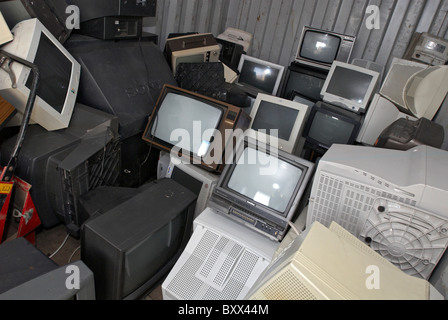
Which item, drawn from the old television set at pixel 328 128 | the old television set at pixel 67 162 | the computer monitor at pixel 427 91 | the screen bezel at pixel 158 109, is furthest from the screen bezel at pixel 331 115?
the old television set at pixel 67 162

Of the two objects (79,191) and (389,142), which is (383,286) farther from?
(79,191)

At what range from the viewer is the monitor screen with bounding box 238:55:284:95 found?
3.25 meters

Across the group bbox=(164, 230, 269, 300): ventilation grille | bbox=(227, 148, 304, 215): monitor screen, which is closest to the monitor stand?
bbox=(164, 230, 269, 300): ventilation grille

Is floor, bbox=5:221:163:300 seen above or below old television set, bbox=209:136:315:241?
below

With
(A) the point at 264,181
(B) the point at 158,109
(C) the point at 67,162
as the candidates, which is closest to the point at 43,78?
(C) the point at 67,162

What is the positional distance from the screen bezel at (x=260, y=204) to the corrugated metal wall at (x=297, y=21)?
211cm

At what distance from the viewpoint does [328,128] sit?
239 cm

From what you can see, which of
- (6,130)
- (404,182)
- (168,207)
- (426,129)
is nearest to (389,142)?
(426,129)

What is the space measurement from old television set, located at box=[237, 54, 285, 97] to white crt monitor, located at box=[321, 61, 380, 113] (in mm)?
620

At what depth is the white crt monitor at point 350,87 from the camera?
2.62 m

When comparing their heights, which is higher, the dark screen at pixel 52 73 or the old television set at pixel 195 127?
the dark screen at pixel 52 73

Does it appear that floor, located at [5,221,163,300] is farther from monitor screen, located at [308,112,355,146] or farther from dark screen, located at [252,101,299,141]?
monitor screen, located at [308,112,355,146]

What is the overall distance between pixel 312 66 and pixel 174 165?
78.1 inches

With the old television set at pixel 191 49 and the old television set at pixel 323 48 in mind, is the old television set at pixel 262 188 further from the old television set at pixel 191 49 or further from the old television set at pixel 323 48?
the old television set at pixel 323 48
